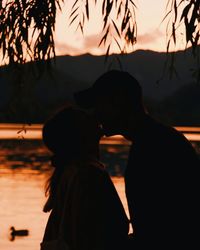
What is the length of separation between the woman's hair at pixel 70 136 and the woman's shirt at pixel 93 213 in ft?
0.28

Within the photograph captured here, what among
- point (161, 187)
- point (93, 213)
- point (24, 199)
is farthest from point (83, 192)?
point (24, 199)

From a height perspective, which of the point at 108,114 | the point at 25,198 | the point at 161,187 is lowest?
the point at 25,198

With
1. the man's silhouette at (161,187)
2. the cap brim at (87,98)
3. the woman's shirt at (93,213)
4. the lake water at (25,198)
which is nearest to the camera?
the man's silhouette at (161,187)

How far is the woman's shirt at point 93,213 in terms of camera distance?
3600 mm

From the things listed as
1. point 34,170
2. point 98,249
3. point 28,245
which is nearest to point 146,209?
point 98,249

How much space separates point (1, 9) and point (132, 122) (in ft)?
11.5

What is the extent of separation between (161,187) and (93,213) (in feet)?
2.20

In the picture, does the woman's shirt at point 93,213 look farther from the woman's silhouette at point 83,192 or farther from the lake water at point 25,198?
the lake water at point 25,198

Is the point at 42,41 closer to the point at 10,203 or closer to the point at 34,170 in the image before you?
the point at 10,203

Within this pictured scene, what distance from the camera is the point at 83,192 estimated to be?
11.9 ft

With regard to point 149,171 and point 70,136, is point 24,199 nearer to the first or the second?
point 70,136

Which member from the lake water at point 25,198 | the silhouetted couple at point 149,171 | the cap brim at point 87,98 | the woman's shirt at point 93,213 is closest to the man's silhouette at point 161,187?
the silhouetted couple at point 149,171

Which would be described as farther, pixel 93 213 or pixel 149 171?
pixel 93 213

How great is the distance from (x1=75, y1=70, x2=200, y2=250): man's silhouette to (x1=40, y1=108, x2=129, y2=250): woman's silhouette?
0.51 metres
